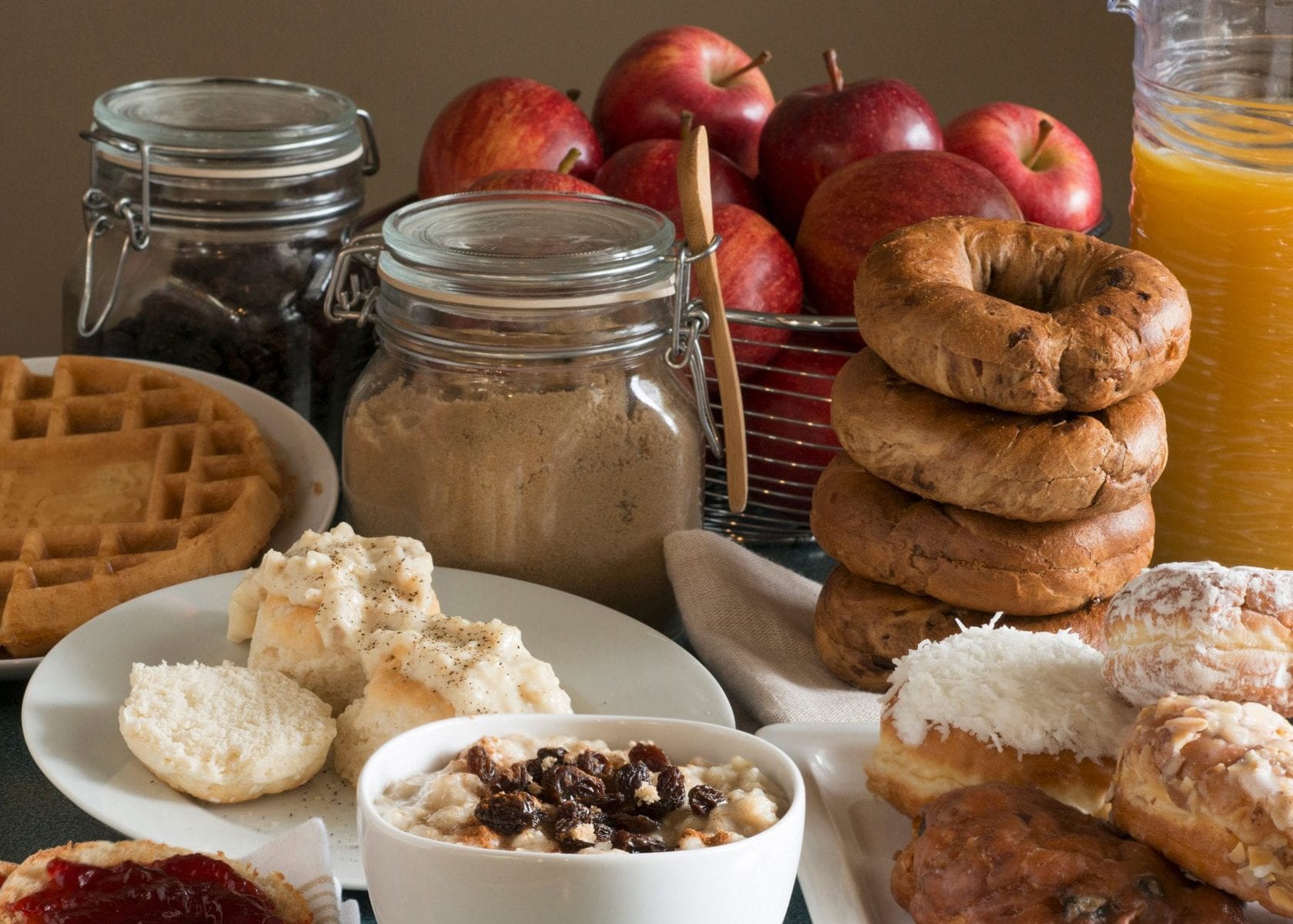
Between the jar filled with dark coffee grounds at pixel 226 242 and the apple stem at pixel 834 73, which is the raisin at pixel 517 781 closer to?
the jar filled with dark coffee grounds at pixel 226 242

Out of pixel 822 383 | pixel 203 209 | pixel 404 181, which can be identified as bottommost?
pixel 404 181

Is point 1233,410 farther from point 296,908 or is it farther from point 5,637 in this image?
point 5,637

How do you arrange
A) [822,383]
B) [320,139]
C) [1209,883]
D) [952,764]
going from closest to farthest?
1. [1209,883]
2. [952,764]
3. [822,383]
4. [320,139]

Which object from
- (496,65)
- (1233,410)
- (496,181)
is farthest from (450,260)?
(496,65)

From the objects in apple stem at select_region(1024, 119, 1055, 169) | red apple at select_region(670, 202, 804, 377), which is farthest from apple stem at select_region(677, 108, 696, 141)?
apple stem at select_region(1024, 119, 1055, 169)

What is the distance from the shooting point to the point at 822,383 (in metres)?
1.26

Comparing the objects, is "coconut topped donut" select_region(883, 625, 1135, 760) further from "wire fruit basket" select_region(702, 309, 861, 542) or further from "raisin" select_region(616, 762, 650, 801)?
"wire fruit basket" select_region(702, 309, 861, 542)

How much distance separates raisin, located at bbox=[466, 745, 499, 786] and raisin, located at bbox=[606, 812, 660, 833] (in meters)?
0.06

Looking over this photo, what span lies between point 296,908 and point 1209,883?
447mm

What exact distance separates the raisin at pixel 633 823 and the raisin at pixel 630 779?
1 centimetres

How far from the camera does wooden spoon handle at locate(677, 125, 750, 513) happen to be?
1128mm

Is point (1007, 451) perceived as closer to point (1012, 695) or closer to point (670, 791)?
point (1012, 695)

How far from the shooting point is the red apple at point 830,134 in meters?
1.35

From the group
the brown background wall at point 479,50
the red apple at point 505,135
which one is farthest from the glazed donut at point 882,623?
the brown background wall at point 479,50
